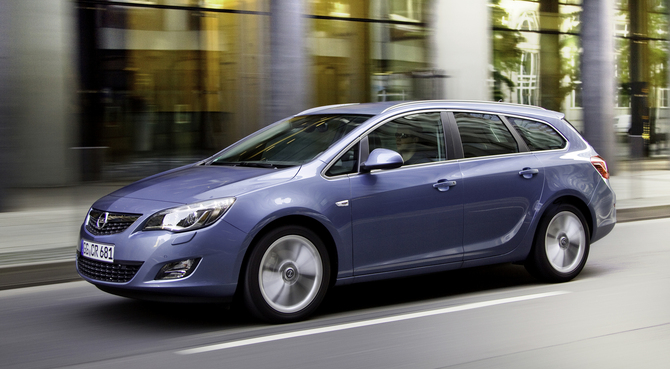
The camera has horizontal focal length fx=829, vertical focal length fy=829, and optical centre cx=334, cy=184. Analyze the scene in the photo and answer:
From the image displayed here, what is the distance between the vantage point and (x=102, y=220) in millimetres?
5223

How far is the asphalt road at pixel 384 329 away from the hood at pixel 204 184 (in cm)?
84

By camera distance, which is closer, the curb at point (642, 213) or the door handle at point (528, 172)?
the door handle at point (528, 172)

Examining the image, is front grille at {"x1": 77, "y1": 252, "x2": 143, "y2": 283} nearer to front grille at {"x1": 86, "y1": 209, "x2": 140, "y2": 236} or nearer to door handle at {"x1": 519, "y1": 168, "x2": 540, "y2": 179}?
front grille at {"x1": 86, "y1": 209, "x2": 140, "y2": 236}

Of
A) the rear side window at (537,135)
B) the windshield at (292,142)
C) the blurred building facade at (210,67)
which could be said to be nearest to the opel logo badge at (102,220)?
the windshield at (292,142)

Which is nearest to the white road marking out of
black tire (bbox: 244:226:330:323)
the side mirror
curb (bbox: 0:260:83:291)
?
black tire (bbox: 244:226:330:323)

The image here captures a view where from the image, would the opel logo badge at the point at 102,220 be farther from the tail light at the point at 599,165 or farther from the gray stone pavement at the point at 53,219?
the tail light at the point at 599,165

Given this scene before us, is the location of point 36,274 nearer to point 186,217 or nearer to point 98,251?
point 98,251

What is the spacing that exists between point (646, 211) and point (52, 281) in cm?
792

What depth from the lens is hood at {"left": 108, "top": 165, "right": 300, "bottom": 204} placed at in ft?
16.5

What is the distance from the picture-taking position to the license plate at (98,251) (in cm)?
504

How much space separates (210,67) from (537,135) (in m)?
8.24

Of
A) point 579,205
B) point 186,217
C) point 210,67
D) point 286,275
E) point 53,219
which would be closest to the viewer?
point 186,217

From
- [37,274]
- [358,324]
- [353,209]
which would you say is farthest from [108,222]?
[37,274]

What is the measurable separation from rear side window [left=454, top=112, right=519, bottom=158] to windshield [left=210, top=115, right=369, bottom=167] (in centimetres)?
81
